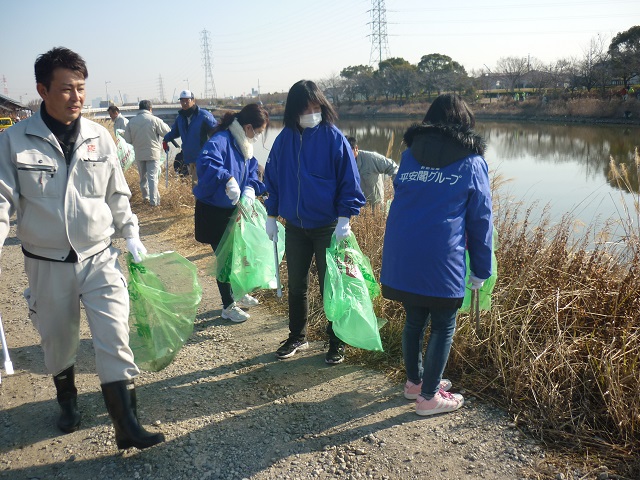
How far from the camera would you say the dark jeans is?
3008 millimetres

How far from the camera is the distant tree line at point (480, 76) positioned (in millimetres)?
32438

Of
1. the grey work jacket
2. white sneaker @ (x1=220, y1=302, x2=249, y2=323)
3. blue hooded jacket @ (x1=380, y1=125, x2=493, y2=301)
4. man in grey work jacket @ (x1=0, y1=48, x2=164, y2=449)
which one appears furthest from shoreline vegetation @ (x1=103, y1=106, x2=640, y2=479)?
the grey work jacket

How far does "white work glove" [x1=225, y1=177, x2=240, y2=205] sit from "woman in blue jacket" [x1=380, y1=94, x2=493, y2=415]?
1454mm

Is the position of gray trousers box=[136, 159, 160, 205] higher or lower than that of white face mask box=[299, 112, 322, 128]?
lower

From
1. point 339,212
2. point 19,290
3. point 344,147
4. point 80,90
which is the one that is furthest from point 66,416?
point 19,290

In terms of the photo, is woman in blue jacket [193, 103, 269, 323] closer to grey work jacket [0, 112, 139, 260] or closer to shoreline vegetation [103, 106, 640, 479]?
shoreline vegetation [103, 106, 640, 479]

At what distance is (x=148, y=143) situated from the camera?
7.71 meters

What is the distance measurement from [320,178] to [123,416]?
1.57 meters

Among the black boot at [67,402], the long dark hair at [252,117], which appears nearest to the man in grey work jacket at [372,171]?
the long dark hair at [252,117]

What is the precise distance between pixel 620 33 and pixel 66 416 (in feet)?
135

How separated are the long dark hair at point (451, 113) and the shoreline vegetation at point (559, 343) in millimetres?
1202

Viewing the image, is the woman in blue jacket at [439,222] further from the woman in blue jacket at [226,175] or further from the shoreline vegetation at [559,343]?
the woman in blue jacket at [226,175]

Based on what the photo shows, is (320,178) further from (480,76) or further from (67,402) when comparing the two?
(480,76)

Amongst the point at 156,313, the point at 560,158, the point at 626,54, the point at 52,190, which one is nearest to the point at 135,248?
the point at 156,313
